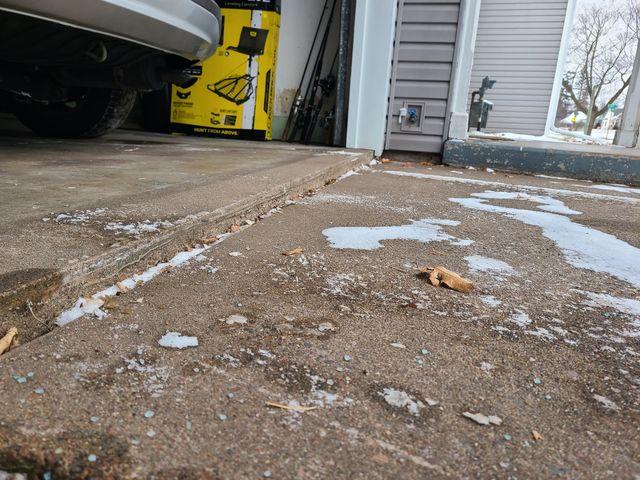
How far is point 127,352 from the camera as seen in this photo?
0.77 meters

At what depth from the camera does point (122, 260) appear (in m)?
1.03

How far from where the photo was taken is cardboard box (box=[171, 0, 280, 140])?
4.18 meters

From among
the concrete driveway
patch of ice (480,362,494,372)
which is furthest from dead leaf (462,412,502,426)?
patch of ice (480,362,494,372)

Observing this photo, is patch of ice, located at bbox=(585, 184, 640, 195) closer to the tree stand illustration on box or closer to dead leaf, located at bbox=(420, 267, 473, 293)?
dead leaf, located at bbox=(420, 267, 473, 293)

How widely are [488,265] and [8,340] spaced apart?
3.75ft

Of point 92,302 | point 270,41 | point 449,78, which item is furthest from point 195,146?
point 92,302

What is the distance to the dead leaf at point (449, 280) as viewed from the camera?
1.13 meters

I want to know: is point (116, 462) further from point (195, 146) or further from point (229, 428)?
point (195, 146)

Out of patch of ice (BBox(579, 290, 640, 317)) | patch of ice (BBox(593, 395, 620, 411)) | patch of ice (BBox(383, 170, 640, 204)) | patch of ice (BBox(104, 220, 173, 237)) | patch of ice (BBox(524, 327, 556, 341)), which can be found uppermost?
patch of ice (BBox(383, 170, 640, 204))

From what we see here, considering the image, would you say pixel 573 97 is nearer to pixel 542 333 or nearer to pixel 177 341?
pixel 542 333

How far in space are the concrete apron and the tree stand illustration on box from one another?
51.7 inches

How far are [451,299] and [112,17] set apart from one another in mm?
1476

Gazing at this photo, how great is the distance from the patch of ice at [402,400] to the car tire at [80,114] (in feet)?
9.51

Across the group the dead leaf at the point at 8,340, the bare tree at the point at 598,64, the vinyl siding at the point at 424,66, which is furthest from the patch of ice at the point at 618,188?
the bare tree at the point at 598,64
